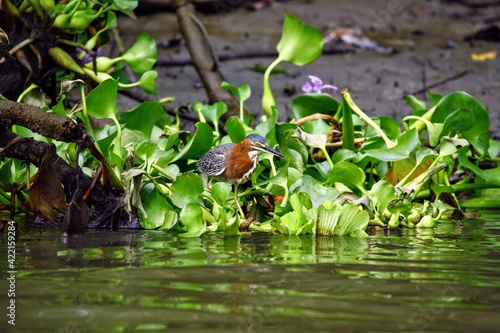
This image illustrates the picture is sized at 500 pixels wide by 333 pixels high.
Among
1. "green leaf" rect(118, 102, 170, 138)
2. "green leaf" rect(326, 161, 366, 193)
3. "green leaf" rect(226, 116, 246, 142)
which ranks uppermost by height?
"green leaf" rect(118, 102, 170, 138)

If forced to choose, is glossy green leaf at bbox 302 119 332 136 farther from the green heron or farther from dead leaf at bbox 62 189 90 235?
dead leaf at bbox 62 189 90 235

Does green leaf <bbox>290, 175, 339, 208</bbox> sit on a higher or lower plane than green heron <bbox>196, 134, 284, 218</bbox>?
lower

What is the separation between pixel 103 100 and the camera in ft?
12.7

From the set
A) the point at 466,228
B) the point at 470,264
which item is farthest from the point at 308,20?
the point at 470,264

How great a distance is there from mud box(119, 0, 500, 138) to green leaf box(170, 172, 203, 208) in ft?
8.45

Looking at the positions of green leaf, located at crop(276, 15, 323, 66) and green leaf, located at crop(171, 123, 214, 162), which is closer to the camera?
green leaf, located at crop(171, 123, 214, 162)

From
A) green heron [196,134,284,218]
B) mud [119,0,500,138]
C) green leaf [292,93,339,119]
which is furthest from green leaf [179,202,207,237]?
mud [119,0,500,138]

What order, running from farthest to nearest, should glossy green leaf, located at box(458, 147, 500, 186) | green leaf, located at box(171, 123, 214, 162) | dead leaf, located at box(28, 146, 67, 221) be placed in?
glossy green leaf, located at box(458, 147, 500, 186) < green leaf, located at box(171, 123, 214, 162) < dead leaf, located at box(28, 146, 67, 221)

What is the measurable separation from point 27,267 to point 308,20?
7008 mm

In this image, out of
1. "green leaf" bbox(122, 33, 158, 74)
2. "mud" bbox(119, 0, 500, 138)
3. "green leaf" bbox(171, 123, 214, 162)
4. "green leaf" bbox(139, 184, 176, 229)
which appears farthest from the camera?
"mud" bbox(119, 0, 500, 138)

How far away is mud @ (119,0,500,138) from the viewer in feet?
23.6

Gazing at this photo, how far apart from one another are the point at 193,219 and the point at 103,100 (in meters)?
0.74

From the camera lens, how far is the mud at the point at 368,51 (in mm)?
7203

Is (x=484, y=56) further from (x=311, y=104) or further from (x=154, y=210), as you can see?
(x=154, y=210)
